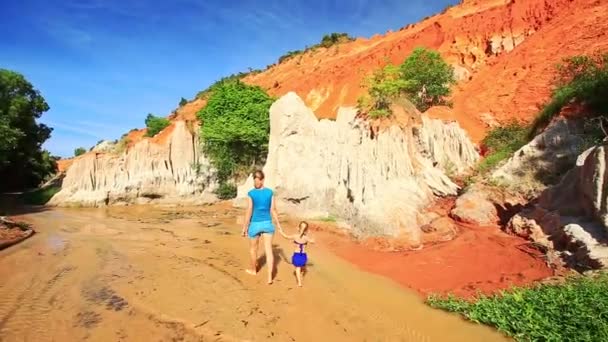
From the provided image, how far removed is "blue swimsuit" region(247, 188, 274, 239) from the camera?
5160 mm

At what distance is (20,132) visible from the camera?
51.8 feet

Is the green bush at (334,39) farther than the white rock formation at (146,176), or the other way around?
the green bush at (334,39)

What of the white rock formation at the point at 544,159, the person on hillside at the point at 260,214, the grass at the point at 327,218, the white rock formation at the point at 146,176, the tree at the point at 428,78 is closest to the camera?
the person on hillside at the point at 260,214

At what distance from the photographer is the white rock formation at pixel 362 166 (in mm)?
9141

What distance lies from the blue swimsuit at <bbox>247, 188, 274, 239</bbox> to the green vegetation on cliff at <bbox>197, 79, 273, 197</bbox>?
1363 centimetres

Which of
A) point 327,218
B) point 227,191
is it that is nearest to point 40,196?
point 227,191

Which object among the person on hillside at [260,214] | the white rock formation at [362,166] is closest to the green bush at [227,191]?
the white rock formation at [362,166]

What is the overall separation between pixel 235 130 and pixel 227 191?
354 cm

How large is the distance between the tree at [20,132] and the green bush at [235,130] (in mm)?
8313

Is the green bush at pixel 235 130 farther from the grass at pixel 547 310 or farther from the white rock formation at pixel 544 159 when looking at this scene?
the grass at pixel 547 310

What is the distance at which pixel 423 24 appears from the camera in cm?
4175

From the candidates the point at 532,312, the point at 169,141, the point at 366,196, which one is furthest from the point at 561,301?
the point at 169,141

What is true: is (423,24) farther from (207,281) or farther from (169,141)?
(207,281)

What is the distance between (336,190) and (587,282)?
6.91 meters
